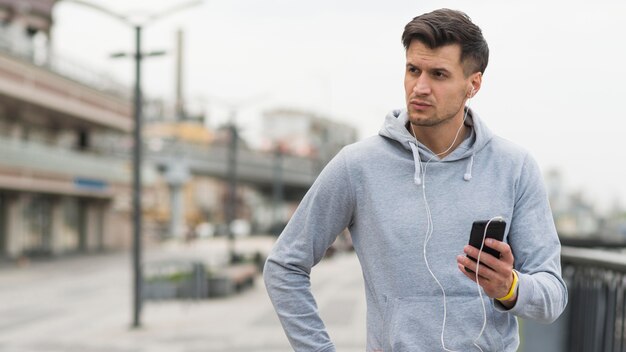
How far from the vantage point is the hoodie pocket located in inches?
88.0

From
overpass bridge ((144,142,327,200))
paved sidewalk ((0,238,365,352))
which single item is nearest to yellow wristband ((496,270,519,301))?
paved sidewalk ((0,238,365,352))

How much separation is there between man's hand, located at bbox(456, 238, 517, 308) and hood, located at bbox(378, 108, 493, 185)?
1.10 ft

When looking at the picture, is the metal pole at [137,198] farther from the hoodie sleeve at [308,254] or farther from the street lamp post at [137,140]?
the hoodie sleeve at [308,254]

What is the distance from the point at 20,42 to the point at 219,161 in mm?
35661

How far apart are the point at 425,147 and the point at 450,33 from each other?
0.32 m

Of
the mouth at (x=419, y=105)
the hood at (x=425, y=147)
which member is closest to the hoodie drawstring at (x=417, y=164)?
the hood at (x=425, y=147)

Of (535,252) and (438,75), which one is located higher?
(438,75)

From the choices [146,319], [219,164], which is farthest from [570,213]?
[146,319]

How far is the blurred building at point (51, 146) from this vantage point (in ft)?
127

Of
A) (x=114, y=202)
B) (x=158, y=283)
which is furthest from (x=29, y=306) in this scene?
(x=114, y=202)

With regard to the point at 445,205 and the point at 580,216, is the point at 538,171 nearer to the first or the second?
the point at 445,205

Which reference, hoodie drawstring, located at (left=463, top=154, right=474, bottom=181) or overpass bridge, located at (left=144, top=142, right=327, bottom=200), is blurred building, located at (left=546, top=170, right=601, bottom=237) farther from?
hoodie drawstring, located at (left=463, top=154, right=474, bottom=181)

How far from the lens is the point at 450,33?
225 cm

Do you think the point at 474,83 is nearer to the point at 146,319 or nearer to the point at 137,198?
the point at 137,198
